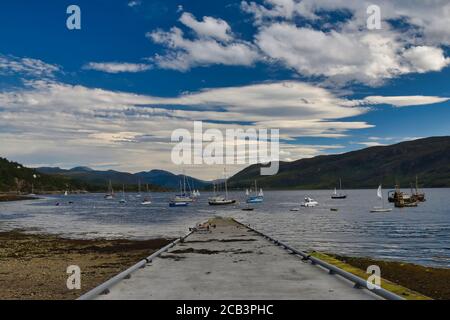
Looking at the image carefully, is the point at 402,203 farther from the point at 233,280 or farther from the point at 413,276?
the point at 233,280

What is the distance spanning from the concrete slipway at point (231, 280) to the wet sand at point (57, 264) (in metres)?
3.92

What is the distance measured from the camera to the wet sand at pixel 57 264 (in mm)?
18781

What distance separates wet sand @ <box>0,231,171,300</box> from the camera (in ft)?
61.6

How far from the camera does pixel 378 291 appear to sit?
1244cm

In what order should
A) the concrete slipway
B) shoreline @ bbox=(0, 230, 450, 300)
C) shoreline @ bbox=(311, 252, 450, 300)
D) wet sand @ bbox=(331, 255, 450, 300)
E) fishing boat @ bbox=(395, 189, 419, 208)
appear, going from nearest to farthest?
the concrete slipway, shoreline @ bbox=(0, 230, 450, 300), shoreline @ bbox=(311, 252, 450, 300), wet sand @ bbox=(331, 255, 450, 300), fishing boat @ bbox=(395, 189, 419, 208)

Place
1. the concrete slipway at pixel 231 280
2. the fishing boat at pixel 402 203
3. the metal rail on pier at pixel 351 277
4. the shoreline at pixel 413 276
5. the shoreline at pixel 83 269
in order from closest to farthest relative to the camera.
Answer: the metal rail on pier at pixel 351 277 → the concrete slipway at pixel 231 280 → the shoreline at pixel 83 269 → the shoreline at pixel 413 276 → the fishing boat at pixel 402 203

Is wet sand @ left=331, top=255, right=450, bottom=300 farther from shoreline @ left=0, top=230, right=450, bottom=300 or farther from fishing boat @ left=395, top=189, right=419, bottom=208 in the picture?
fishing boat @ left=395, top=189, right=419, bottom=208

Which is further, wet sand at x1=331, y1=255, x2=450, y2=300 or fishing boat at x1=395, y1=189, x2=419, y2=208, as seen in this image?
fishing boat at x1=395, y1=189, x2=419, y2=208

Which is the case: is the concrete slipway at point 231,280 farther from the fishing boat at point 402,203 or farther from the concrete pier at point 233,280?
the fishing boat at point 402,203

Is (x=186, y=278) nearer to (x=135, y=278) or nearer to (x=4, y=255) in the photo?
(x=135, y=278)

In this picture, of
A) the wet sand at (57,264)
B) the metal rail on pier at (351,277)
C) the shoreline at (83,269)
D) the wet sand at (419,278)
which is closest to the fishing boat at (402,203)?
the wet sand at (57,264)

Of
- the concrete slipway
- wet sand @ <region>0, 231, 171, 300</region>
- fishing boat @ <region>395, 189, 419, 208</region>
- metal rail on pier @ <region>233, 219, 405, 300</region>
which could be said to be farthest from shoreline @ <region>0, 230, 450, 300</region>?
fishing boat @ <region>395, 189, 419, 208</region>
